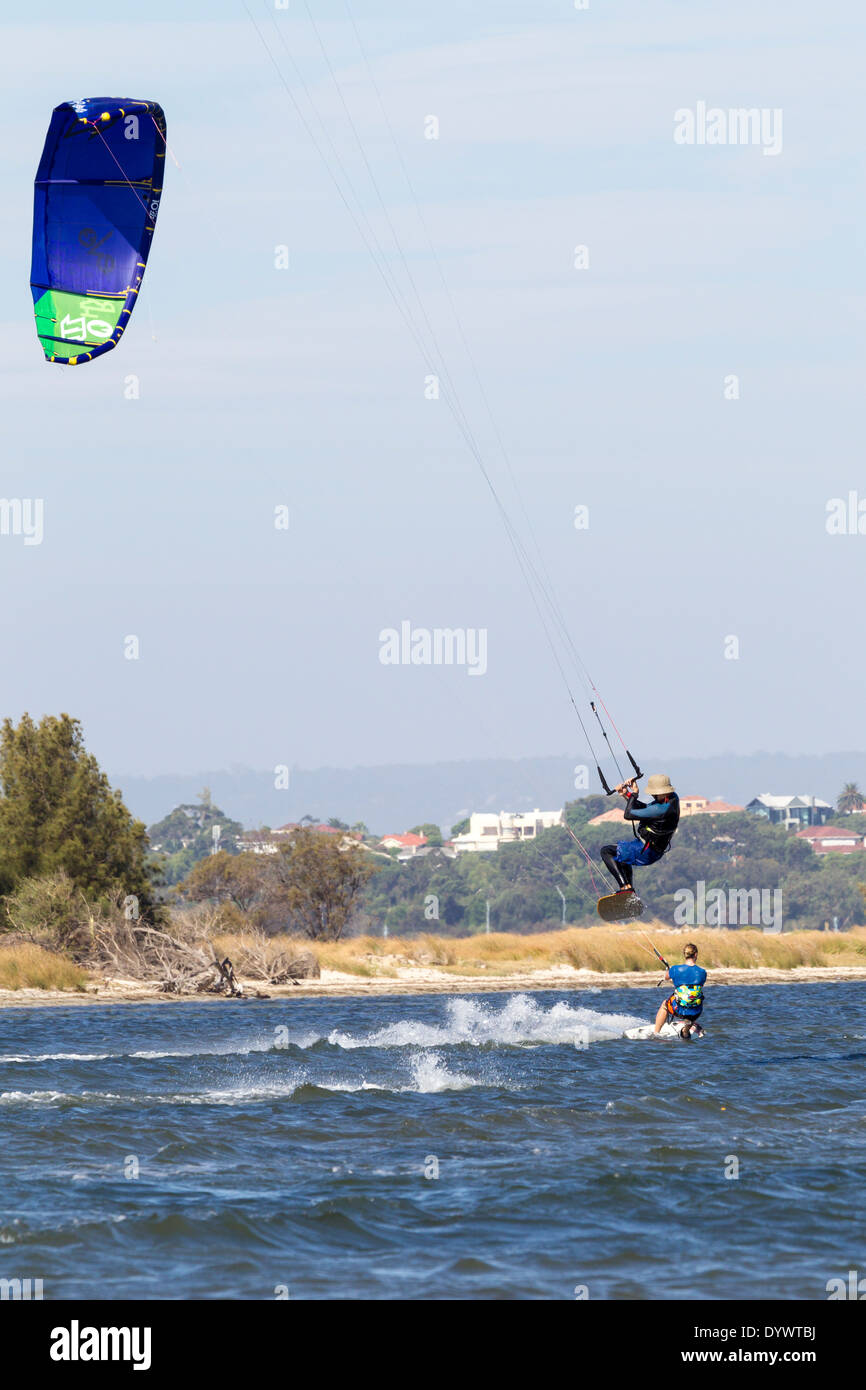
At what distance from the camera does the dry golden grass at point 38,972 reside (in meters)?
38.8

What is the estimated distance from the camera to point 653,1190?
14266 millimetres

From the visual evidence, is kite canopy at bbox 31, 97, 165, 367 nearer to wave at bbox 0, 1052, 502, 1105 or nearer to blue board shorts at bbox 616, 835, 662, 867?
wave at bbox 0, 1052, 502, 1105

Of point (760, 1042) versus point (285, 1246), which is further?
point (760, 1042)

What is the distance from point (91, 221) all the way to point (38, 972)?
20.6 metres

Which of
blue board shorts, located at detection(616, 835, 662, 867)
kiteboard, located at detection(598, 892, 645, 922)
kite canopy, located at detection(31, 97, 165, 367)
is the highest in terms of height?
kite canopy, located at detection(31, 97, 165, 367)

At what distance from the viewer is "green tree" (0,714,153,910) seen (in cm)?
4416

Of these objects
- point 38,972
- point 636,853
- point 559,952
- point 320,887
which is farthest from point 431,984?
point 636,853

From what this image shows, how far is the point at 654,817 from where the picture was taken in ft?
57.7

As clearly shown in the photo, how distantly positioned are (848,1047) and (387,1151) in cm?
1231

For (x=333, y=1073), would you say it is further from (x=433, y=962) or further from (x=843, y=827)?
(x=843, y=827)

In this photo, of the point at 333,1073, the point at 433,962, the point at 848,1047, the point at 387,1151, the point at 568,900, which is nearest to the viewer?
the point at 387,1151

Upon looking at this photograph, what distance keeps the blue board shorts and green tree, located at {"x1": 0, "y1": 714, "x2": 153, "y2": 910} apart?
27.5 m

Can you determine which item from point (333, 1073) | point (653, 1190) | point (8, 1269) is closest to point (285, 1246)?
point (8, 1269)

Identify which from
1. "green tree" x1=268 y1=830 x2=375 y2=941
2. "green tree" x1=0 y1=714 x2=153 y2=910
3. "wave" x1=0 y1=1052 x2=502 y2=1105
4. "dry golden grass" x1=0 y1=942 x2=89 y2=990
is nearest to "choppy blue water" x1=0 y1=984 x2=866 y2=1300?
"wave" x1=0 y1=1052 x2=502 y2=1105
